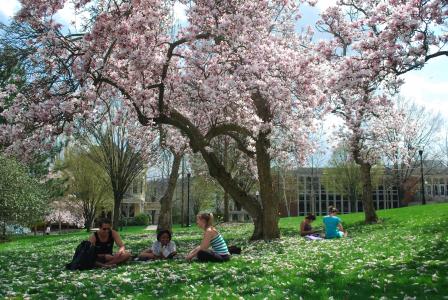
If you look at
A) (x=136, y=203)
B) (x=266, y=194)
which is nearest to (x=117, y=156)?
(x=266, y=194)

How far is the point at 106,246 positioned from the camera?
38.4 feet

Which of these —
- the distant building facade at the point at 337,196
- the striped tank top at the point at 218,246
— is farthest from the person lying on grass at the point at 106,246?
the distant building facade at the point at 337,196

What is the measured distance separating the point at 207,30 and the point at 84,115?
472cm

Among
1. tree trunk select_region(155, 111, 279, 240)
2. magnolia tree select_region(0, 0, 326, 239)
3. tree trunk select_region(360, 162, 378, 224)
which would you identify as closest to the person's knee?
magnolia tree select_region(0, 0, 326, 239)

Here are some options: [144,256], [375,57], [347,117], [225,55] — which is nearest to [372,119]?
[347,117]

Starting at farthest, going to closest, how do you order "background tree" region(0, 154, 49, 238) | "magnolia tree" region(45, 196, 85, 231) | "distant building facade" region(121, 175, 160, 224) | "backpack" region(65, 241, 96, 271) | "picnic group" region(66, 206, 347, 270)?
"distant building facade" region(121, 175, 160, 224) → "magnolia tree" region(45, 196, 85, 231) → "background tree" region(0, 154, 49, 238) → "picnic group" region(66, 206, 347, 270) → "backpack" region(65, 241, 96, 271)

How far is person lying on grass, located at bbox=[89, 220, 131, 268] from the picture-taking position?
37.4 ft

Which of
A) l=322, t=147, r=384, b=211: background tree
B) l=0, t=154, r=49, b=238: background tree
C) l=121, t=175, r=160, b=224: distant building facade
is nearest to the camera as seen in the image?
l=0, t=154, r=49, b=238: background tree

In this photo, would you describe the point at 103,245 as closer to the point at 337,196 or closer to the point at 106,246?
the point at 106,246

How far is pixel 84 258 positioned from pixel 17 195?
67.2 feet

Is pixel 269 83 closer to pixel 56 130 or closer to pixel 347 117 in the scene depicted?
pixel 56 130

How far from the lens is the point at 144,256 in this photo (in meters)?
12.2

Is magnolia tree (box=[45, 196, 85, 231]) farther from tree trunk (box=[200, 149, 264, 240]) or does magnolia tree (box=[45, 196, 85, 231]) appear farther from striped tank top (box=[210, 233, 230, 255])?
striped tank top (box=[210, 233, 230, 255])

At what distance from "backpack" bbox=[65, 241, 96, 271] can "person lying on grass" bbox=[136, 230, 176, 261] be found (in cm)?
157
